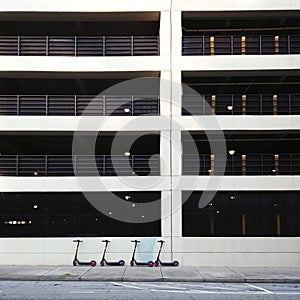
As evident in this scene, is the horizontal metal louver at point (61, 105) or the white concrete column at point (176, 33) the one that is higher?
the white concrete column at point (176, 33)

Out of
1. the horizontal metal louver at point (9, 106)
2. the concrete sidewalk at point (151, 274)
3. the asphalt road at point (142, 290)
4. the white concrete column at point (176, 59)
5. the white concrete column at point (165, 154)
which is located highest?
the white concrete column at point (176, 59)

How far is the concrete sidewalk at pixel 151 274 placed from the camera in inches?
620

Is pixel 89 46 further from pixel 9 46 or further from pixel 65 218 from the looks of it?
pixel 65 218

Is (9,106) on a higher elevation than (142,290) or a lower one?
higher

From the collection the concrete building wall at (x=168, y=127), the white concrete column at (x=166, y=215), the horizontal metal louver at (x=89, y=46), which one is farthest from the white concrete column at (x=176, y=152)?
the horizontal metal louver at (x=89, y=46)

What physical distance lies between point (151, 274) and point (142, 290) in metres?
3.36

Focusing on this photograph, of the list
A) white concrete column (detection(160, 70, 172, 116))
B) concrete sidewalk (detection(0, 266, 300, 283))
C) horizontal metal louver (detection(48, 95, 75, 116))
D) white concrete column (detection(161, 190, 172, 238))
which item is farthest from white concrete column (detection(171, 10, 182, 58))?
concrete sidewalk (detection(0, 266, 300, 283))

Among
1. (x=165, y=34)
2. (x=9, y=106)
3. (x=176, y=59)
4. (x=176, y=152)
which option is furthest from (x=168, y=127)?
(x=9, y=106)

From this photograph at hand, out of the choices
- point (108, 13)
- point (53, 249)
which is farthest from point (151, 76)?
point (53, 249)

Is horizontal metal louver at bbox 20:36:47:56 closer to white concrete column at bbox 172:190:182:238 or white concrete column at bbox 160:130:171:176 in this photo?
white concrete column at bbox 160:130:171:176

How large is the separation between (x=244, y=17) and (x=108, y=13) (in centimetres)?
601

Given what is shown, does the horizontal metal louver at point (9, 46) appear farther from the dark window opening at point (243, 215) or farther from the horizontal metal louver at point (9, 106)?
→ the dark window opening at point (243, 215)

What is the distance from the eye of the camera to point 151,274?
16.7 meters

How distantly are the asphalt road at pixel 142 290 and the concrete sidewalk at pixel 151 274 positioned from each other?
Result: 645 mm
